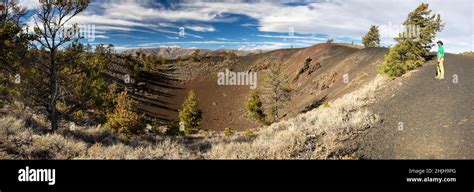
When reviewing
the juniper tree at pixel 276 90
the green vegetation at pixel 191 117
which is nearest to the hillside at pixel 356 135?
the juniper tree at pixel 276 90

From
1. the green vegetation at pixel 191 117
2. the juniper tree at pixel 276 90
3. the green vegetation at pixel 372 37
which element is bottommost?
the green vegetation at pixel 191 117

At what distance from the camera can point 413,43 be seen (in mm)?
23328

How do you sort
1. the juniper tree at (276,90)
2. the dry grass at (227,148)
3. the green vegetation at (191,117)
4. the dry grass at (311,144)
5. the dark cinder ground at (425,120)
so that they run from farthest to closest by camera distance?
the green vegetation at (191,117) → the juniper tree at (276,90) → the dry grass at (311,144) → the dry grass at (227,148) → the dark cinder ground at (425,120)

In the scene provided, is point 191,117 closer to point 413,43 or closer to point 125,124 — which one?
point 125,124

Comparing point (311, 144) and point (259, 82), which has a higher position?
point (259, 82)

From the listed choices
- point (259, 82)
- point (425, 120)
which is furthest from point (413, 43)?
point (259, 82)

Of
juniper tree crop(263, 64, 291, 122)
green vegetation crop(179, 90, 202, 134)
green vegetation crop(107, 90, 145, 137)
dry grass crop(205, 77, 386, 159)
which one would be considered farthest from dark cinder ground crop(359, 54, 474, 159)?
green vegetation crop(179, 90, 202, 134)

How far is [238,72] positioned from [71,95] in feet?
211

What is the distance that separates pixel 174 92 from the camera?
7188 cm

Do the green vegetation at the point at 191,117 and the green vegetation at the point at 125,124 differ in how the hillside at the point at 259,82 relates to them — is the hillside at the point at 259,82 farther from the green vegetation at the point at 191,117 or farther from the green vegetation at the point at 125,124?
the green vegetation at the point at 125,124

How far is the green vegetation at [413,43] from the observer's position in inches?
888
